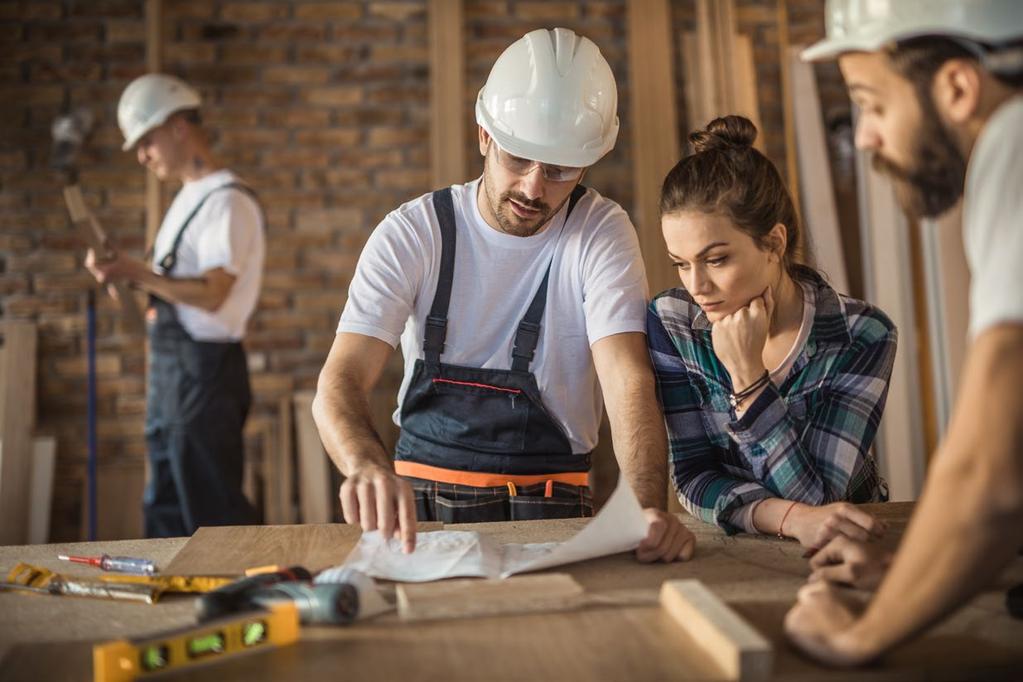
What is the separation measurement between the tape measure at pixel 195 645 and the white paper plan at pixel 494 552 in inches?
12.1

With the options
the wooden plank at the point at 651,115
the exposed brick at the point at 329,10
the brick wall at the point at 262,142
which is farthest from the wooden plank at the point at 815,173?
the exposed brick at the point at 329,10

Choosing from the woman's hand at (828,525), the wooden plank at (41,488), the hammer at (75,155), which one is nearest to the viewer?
the woman's hand at (828,525)

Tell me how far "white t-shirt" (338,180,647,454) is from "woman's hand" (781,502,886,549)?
667 millimetres

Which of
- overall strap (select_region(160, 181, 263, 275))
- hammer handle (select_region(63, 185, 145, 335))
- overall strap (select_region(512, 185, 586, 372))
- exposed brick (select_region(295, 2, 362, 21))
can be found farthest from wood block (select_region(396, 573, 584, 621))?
exposed brick (select_region(295, 2, 362, 21))

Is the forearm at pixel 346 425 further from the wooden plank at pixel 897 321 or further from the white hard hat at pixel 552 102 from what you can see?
the wooden plank at pixel 897 321

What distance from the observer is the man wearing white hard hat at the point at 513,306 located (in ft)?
7.26

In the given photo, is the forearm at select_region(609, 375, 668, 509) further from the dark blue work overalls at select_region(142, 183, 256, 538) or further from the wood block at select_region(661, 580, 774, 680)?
the dark blue work overalls at select_region(142, 183, 256, 538)

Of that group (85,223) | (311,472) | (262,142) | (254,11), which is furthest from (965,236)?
(254,11)

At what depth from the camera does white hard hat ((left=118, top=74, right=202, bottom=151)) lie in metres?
4.14

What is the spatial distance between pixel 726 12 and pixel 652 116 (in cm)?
63

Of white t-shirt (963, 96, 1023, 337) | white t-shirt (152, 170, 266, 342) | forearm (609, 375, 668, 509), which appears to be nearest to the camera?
white t-shirt (963, 96, 1023, 337)

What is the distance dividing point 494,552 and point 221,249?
8.76 ft

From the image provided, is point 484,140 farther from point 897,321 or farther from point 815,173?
point 897,321

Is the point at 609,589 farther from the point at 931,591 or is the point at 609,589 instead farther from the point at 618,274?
the point at 618,274
